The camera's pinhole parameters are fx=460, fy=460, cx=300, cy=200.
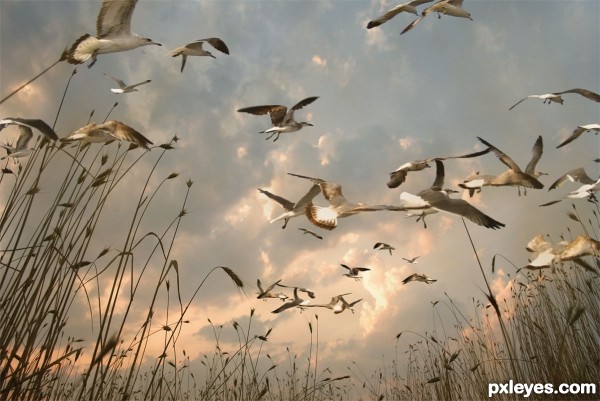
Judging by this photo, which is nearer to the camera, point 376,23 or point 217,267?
point 217,267

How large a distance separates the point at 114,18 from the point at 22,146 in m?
1.11

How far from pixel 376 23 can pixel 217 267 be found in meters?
2.22

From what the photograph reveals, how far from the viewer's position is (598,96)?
4043 mm

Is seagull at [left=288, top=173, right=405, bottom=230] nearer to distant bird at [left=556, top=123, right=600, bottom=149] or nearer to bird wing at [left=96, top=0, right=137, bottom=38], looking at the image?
bird wing at [left=96, top=0, right=137, bottom=38]

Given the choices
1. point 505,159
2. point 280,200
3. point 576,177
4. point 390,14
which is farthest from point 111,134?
point 576,177

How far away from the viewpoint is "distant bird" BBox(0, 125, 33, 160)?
2.81 meters

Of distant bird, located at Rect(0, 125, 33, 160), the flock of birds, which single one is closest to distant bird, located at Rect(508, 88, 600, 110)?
the flock of birds

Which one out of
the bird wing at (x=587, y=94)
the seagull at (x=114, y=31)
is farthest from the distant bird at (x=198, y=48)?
the bird wing at (x=587, y=94)

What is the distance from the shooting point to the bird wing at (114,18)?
325cm

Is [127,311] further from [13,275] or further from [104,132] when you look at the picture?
[104,132]

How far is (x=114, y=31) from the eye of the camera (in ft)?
10.9

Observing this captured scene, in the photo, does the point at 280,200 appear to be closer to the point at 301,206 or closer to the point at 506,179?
the point at 301,206

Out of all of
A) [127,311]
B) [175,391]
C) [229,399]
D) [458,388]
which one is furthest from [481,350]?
[127,311]

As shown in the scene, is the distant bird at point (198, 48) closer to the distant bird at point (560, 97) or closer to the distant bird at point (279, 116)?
the distant bird at point (279, 116)
